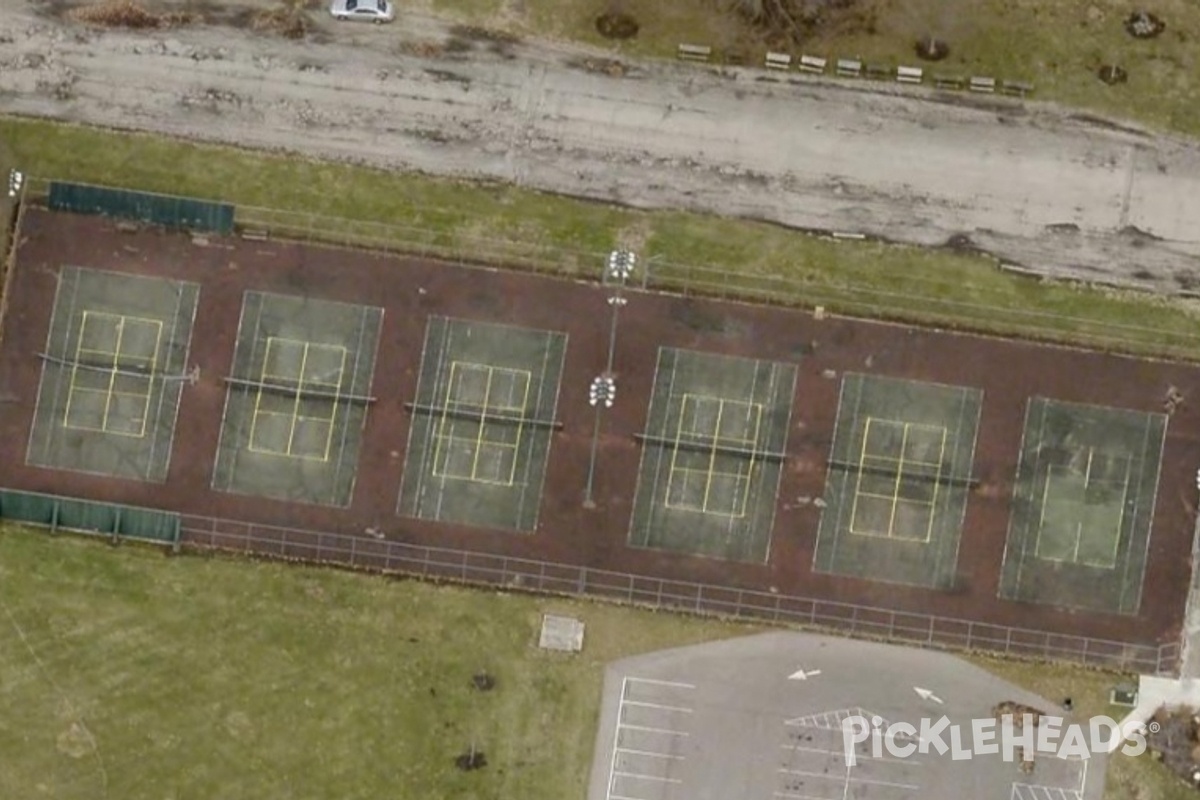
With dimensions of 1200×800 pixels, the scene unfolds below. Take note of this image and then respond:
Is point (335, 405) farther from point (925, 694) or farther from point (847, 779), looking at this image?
point (925, 694)

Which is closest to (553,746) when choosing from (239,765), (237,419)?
(239,765)

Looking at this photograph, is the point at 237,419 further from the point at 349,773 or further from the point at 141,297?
the point at 349,773

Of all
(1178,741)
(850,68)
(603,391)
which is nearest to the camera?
(1178,741)

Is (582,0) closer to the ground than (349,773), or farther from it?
farther from it

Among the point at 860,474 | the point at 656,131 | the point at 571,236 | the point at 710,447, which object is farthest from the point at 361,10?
the point at 860,474

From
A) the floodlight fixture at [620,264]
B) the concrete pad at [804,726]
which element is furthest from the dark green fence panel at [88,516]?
the floodlight fixture at [620,264]

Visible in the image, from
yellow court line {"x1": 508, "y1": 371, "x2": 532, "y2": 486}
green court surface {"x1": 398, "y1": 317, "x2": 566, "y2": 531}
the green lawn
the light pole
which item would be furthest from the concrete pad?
yellow court line {"x1": 508, "y1": 371, "x2": 532, "y2": 486}
